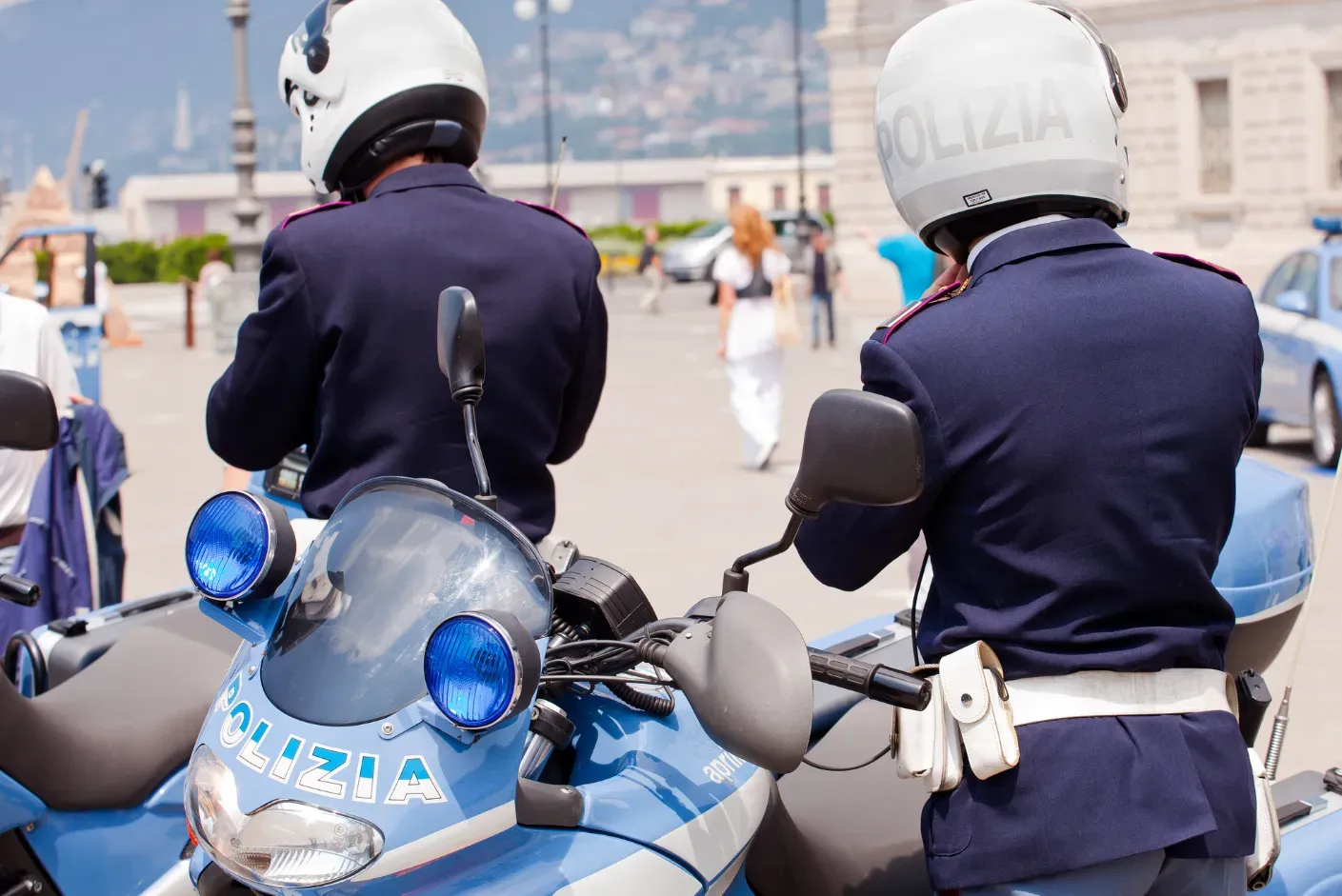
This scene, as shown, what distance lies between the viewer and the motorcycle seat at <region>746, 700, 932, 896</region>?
250cm

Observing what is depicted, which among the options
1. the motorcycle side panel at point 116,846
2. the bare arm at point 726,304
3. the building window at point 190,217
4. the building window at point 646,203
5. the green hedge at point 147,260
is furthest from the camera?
the building window at point 646,203

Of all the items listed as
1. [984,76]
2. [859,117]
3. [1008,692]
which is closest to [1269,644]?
[1008,692]

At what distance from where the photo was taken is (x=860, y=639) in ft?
10.7

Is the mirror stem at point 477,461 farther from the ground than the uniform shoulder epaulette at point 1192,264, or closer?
closer

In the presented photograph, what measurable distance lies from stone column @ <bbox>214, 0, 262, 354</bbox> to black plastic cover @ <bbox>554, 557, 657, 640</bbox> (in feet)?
62.8

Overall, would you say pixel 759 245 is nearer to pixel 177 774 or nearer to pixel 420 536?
pixel 177 774

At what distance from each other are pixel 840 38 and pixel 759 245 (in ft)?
75.4

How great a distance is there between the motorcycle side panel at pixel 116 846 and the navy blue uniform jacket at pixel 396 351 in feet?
2.18

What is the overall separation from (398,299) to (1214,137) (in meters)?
29.7

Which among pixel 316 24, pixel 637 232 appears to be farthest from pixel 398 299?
pixel 637 232

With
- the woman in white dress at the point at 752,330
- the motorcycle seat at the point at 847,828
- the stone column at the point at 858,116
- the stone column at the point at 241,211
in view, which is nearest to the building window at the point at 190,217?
the stone column at the point at 858,116

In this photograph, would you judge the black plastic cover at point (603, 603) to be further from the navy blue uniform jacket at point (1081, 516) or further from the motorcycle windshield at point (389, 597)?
the navy blue uniform jacket at point (1081, 516)

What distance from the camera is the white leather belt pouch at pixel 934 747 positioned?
2002 millimetres

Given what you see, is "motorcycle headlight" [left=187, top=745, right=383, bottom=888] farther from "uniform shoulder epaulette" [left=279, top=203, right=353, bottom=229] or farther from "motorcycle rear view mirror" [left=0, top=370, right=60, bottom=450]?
"uniform shoulder epaulette" [left=279, top=203, right=353, bottom=229]
